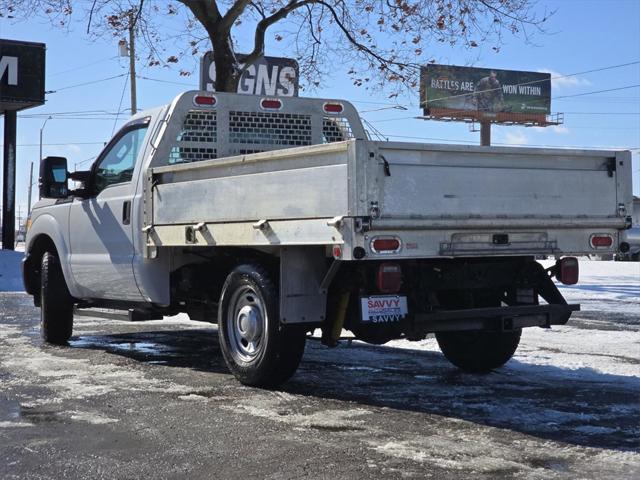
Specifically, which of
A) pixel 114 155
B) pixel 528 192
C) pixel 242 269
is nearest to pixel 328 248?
pixel 242 269

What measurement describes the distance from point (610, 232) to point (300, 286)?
2441 millimetres

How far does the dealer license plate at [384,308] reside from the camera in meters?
6.66

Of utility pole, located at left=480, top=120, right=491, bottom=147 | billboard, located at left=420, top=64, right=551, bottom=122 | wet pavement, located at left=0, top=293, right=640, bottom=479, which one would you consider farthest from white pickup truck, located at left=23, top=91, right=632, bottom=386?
utility pole, located at left=480, top=120, right=491, bottom=147

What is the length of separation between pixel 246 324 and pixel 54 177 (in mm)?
3255

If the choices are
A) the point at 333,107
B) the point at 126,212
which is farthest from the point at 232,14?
the point at 126,212

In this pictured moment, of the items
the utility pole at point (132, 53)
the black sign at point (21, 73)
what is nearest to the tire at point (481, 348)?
the utility pole at point (132, 53)

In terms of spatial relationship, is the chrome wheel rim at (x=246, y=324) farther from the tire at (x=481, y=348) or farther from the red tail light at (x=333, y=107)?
the red tail light at (x=333, y=107)

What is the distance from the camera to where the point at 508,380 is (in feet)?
25.7

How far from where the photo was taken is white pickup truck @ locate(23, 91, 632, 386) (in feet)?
20.8

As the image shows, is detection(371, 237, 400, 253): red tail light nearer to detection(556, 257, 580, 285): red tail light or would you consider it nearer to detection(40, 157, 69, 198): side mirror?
detection(556, 257, 580, 285): red tail light

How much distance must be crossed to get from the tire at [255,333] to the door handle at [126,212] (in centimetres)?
145

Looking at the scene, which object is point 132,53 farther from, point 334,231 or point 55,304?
point 334,231

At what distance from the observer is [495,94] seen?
3113 inches

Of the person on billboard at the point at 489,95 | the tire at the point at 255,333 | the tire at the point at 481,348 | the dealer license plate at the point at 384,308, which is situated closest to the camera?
the dealer license plate at the point at 384,308
